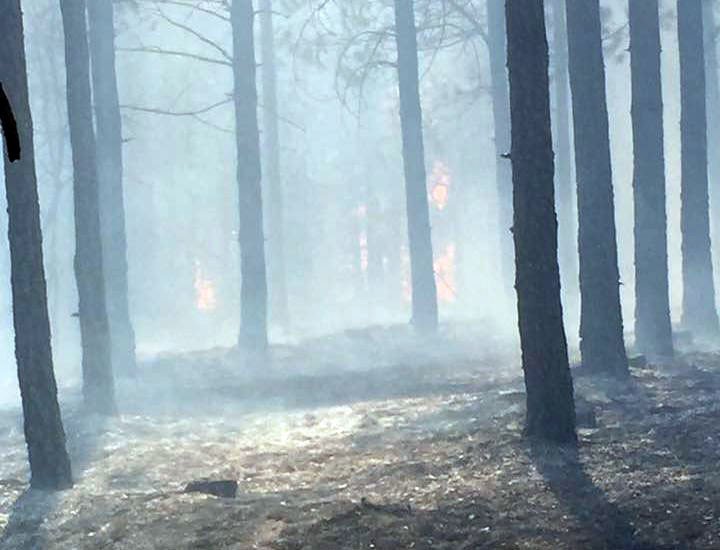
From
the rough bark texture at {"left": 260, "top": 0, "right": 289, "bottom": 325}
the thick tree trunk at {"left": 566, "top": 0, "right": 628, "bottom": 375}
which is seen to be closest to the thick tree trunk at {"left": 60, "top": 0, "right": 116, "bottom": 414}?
the thick tree trunk at {"left": 566, "top": 0, "right": 628, "bottom": 375}

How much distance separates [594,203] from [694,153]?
6052mm

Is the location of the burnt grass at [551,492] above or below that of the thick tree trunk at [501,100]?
below

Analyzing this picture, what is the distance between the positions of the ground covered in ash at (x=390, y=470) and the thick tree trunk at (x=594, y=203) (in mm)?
580

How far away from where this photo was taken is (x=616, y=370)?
1377cm

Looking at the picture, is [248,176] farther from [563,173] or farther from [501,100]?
[563,173]

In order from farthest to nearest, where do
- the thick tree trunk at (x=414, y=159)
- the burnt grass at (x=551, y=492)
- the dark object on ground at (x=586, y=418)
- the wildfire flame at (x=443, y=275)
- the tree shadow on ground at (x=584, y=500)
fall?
1. the wildfire flame at (x=443, y=275)
2. the thick tree trunk at (x=414, y=159)
3. the dark object on ground at (x=586, y=418)
4. the burnt grass at (x=551, y=492)
5. the tree shadow on ground at (x=584, y=500)

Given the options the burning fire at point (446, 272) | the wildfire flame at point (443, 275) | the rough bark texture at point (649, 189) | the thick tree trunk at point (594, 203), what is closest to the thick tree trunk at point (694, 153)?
the rough bark texture at point (649, 189)

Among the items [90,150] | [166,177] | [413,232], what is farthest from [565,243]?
[166,177]

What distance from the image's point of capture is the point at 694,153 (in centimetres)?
1897

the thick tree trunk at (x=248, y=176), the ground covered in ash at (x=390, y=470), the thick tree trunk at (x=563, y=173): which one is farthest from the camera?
the thick tree trunk at (x=563, y=173)

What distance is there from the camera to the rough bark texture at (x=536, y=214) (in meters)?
9.71

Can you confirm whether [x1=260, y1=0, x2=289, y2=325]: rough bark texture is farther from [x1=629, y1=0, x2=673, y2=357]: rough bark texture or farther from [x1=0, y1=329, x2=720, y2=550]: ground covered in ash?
[x1=629, y1=0, x2=673, y2=357]: rough bark texture

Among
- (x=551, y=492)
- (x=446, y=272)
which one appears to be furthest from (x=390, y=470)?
(x=446, y=272)

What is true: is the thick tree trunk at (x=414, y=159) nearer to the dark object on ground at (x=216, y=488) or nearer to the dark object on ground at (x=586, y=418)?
the dark object on ground at (x=586, y=418)
